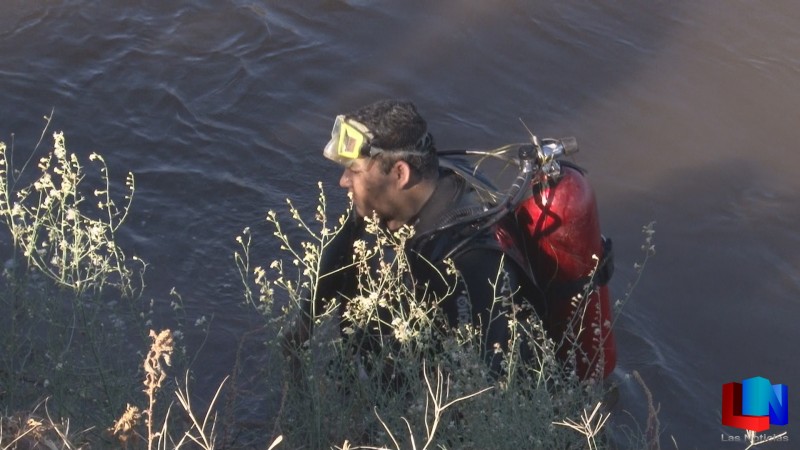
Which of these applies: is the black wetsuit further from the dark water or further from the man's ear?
the dark water

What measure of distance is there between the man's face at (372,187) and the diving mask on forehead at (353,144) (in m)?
0.03

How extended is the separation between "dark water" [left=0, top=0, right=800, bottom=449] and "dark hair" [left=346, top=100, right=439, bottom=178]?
76.5 inches

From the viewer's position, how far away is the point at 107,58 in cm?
830

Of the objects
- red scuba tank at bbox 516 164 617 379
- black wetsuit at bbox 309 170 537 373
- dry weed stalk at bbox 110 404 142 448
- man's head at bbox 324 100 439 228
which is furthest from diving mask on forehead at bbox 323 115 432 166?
dry weed stalk at bbox 110 404 142 448

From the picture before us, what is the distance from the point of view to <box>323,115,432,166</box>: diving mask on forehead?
14.8 ft

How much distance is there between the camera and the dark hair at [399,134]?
4.51 meters

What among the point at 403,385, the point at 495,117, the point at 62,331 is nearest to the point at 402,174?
the point at 403,385

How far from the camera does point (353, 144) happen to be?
4523 mm

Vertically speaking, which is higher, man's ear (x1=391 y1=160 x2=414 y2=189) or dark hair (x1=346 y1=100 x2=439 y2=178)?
dark hair (x1=346 y1=100 x2=439 y2=178)

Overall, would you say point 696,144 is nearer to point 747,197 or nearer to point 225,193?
point 747,197

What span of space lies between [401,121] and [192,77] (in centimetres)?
405

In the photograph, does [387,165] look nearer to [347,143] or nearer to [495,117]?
[347,143]

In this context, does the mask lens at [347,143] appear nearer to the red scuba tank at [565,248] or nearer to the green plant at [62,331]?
the red scuba tank at [565,248]

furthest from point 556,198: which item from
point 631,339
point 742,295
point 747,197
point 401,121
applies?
point 747,197
